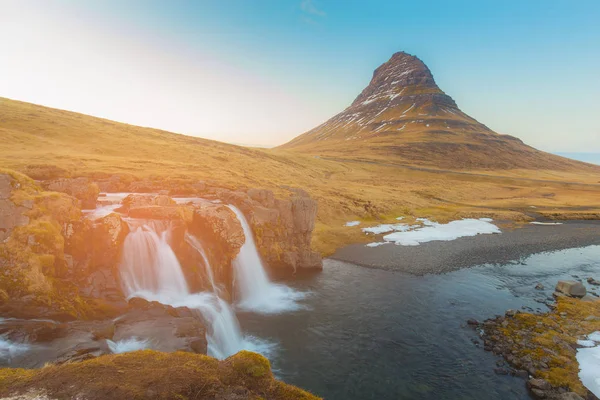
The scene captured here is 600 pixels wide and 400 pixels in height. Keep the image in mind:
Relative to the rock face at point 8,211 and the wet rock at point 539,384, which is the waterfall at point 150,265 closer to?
the rock face at point 8,211

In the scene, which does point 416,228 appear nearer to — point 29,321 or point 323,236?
point 323,236

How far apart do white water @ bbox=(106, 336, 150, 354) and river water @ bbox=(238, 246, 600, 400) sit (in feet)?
29.2

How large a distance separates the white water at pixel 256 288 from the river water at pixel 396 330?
135 cm

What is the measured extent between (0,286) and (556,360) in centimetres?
3512

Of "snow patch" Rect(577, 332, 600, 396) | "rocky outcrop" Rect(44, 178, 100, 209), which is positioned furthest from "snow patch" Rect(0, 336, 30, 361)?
"snow patch" Rect(577, 332, 600, 396)

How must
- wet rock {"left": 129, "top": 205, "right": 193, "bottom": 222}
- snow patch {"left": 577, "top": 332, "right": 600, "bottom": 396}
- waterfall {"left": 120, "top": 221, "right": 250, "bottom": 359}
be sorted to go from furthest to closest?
wet rock {"left": 129, "top": 205, "right": 193, "bottom": 222}
waterfall {"left": 120, "top": 221, "right": 250, "bottom": 359}
snow patch {"left": 577, "top": 332, "right": 600, "bottom": 396}

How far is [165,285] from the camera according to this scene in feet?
84.5

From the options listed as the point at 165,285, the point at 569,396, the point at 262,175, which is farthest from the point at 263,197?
the point at 262,175

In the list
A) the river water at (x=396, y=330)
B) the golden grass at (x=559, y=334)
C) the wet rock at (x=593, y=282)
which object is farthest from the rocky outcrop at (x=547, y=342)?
the wet rock at (x=593, y=282)

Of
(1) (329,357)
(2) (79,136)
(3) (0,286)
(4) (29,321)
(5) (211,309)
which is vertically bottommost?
(1) (329,357)

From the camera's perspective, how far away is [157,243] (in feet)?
88.6

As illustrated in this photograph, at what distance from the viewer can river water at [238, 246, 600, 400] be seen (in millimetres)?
20703

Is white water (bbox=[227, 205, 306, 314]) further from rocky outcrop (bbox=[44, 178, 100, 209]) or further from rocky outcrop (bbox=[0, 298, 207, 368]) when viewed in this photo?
rocky outcrop (bbox=[44, 178, 100, 209])

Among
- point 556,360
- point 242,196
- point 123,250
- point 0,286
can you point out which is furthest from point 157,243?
point 556,360
